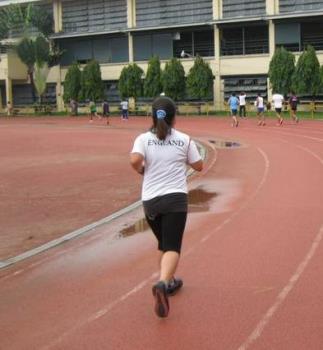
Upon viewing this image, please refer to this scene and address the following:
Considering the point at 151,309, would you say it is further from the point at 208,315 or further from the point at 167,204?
the point at 167,204

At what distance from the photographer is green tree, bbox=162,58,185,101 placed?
5094 centimetres

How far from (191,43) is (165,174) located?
49548 millimetres

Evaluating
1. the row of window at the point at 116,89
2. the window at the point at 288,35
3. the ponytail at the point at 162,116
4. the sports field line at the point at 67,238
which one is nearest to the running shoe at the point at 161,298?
the ponytail at the point at 162,116

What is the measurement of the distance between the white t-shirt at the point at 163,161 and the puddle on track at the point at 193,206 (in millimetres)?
4009

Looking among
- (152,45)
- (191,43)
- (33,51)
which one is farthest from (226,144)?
(33,51)

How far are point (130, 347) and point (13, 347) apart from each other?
0.94 m

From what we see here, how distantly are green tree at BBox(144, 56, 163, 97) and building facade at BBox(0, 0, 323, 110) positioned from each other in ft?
8.11

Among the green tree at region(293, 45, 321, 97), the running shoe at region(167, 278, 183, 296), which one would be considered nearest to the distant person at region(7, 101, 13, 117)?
the green tree at region(293, 45, 321, 97)

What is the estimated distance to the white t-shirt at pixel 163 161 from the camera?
589cm

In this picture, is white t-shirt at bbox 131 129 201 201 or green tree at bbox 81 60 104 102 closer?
white t-shirt at bbox 131 129 201 201

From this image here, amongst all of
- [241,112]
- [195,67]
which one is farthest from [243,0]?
[241,112]

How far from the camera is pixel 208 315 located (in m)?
5.96

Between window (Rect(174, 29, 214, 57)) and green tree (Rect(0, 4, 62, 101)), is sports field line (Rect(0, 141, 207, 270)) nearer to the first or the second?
window (Rect(174, 29, 214, 57))

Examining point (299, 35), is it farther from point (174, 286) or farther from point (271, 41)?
point (174, 286)
